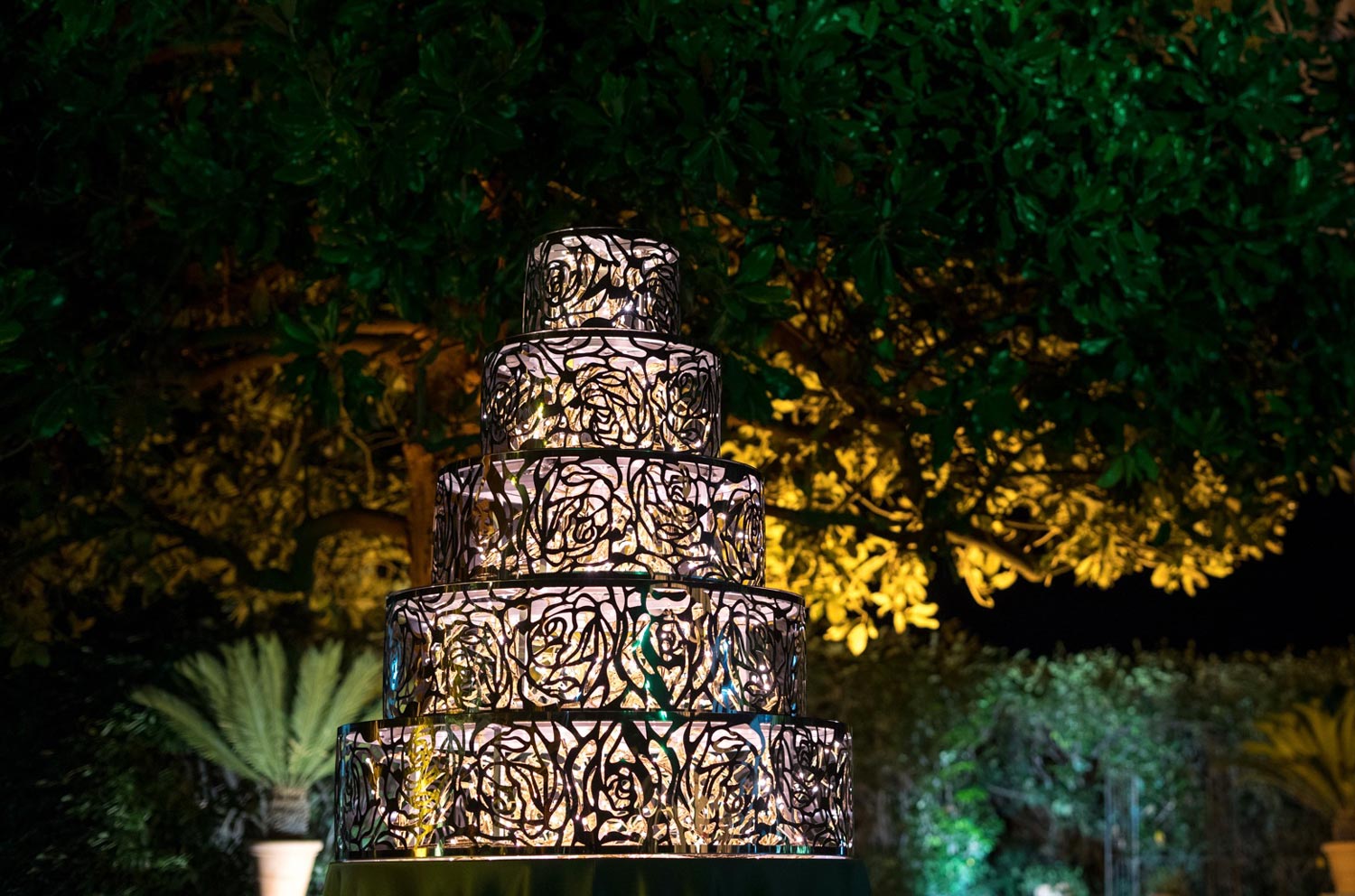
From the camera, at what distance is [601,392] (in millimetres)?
3365

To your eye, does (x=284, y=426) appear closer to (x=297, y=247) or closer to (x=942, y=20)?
(x=297, y=247)

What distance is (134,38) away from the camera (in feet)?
13.8

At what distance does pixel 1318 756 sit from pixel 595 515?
28.9ft

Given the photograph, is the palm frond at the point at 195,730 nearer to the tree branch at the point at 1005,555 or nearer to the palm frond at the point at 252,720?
the palm frond at the point at 252,720

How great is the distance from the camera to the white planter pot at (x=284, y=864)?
8.08m

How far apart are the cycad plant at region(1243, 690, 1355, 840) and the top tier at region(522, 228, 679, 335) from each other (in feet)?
27.4

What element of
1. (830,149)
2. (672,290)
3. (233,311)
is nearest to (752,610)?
(672,290)

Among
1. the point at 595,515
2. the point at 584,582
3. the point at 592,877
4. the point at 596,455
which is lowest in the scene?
the point at 592,877

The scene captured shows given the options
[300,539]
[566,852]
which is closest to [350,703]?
[300,539]

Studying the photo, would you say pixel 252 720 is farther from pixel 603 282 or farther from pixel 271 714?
pixel 603 282

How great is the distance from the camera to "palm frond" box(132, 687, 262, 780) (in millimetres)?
8141

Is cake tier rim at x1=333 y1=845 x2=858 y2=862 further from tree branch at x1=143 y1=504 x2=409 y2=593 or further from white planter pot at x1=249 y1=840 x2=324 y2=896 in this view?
white planter pot at x1=249 y1=840 x2=324 y2=896

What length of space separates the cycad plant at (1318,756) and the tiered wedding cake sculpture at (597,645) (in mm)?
8270

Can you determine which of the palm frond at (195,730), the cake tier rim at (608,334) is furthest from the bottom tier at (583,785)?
the palm frond at (195,730)
